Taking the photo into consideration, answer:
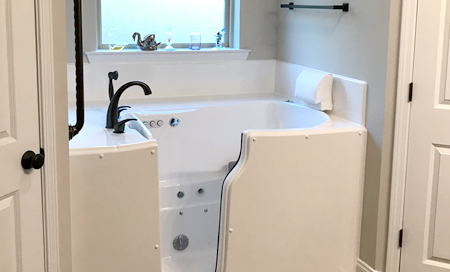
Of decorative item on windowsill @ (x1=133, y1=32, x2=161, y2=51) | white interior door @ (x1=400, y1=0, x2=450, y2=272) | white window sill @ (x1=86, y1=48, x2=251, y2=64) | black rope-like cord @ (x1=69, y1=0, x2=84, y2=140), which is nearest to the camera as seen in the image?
black rope-like cord @ (x1=69, y1=0, x2=84, y2=140)

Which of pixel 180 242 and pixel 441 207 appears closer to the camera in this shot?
pixel 441 207

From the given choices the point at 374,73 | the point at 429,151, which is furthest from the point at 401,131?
the point at 374,73

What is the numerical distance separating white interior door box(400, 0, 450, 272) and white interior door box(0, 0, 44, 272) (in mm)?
1612

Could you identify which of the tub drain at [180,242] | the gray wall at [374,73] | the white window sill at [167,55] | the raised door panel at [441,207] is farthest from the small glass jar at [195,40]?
the raised door panel at [441,207]

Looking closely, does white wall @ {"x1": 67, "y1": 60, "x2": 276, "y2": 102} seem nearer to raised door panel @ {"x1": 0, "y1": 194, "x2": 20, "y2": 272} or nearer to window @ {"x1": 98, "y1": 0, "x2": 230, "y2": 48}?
window @ {"x1": 98, "y1": 0, "x2": 230, "y2": 48}

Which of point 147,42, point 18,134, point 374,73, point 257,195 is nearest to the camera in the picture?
point 18,134

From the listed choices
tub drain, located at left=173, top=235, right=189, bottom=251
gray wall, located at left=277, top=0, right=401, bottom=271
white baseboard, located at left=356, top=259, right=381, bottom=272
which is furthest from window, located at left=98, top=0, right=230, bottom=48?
white baseboard, located at left=356, top=259, right=381, bottom=272

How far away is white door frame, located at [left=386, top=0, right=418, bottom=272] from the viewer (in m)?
2.35

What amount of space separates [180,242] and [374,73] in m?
1.30

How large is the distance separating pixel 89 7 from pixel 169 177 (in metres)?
1.07

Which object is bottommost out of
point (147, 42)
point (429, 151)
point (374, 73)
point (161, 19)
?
point (429, 151)

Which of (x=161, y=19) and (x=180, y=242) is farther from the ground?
(x=161, y=19)

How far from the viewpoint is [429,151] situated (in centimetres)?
238

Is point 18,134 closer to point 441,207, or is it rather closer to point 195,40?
point 441,207
